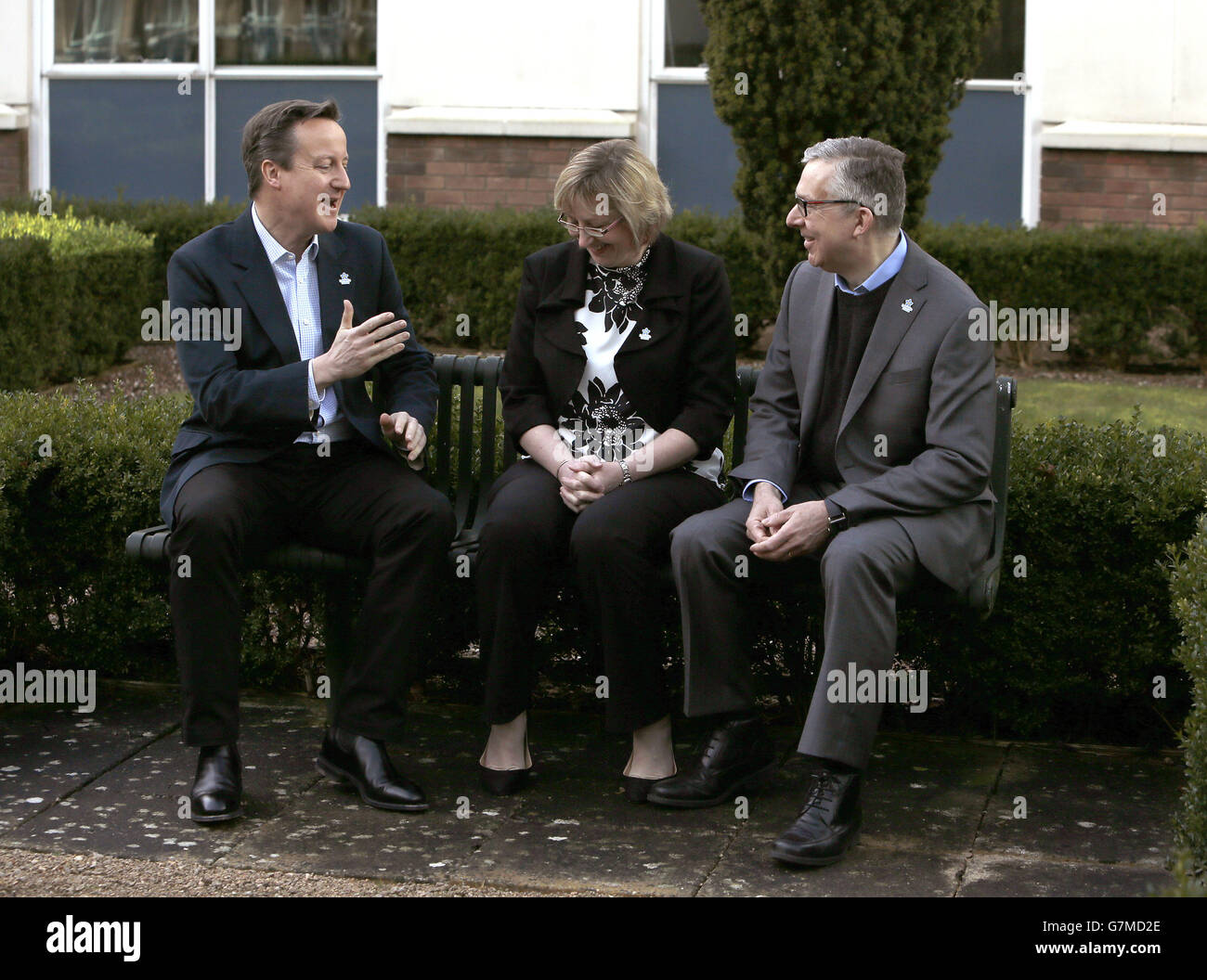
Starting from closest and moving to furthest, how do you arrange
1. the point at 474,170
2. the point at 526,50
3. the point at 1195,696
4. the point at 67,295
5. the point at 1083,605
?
the point at 1195,696 → the point at 1083,605 → the point at 67,295 → the point at 526,50 → the point at 474,170

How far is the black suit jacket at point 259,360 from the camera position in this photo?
171 inches

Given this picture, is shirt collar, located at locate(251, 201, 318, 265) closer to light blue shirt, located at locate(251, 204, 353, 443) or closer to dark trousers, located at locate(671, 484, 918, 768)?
light blue shirt, located at locate(251, 204, 353, 443)

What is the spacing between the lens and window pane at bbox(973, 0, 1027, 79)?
11.8 metres

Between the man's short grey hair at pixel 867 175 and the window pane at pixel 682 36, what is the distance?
814 cm

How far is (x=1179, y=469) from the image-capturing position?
452 centimetres

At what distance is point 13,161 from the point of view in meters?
12.9

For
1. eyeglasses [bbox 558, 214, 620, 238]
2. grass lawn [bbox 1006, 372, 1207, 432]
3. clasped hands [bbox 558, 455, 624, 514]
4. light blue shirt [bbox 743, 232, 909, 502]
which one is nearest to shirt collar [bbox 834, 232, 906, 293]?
light blue shirt [bbox 743, 232, 909, 502]

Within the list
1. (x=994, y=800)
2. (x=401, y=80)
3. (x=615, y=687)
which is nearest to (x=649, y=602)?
(x=615, y=687)

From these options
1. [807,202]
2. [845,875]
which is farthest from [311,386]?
[845,875]

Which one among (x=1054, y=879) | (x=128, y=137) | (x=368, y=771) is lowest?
(x=1054, y=879)

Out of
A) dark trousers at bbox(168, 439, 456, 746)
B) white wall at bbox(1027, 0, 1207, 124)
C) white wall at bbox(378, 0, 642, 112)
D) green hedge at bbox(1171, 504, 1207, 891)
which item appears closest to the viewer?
green hedge at bbox(1171, 504, 1207, 891)

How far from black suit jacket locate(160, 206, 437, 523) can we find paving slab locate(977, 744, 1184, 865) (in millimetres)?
1919

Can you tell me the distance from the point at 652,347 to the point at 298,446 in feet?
3.36

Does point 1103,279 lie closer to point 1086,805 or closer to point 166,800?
point 1086,805
